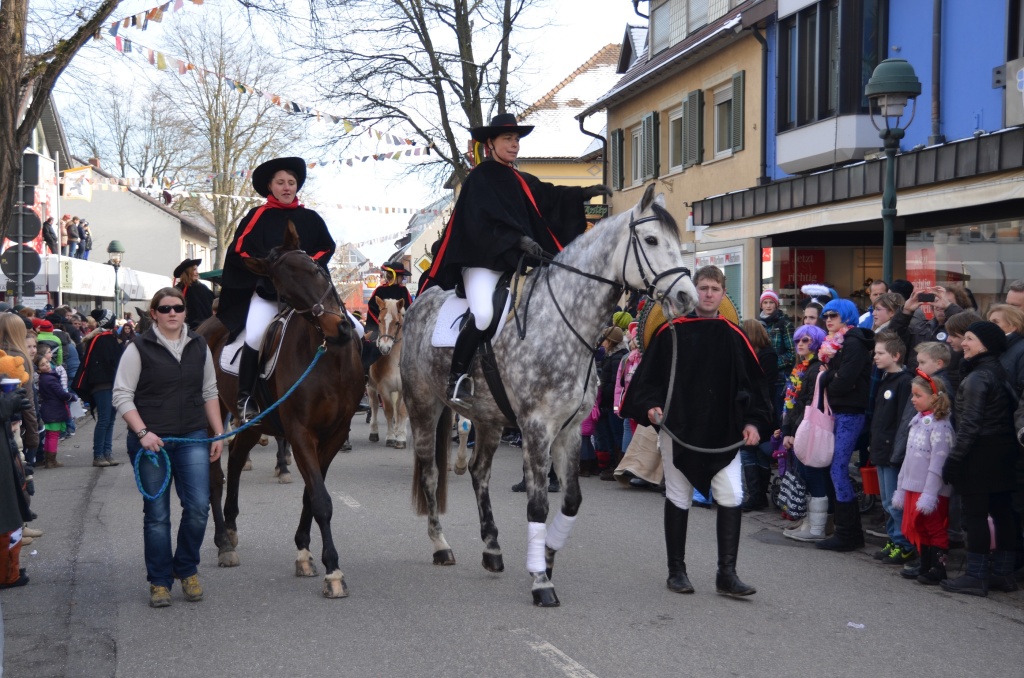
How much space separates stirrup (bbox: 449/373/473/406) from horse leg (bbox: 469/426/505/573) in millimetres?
638

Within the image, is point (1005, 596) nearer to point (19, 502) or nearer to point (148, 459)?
point (148, 459)

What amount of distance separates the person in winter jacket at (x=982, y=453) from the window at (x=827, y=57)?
10.9 metres

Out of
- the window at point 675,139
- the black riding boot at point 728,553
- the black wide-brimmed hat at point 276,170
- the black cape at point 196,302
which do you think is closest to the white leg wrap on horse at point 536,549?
the black riding boot at point 728,553

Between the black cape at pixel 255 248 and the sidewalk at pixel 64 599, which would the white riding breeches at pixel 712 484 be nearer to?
the black cape at pixel 255 248

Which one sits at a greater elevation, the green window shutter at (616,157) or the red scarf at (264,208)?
the green window shutter at (616,157)

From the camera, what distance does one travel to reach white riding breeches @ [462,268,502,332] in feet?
23.4

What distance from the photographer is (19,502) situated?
22.8 feet

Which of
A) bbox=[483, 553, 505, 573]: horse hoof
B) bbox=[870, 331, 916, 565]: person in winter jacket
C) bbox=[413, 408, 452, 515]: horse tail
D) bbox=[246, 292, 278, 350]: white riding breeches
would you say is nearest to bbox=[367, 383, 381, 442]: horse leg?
bbox=[413, 408, 452, 515]: horse tail

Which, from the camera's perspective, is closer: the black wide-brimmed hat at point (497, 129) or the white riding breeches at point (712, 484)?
the white riding breeches at point (712, 484)

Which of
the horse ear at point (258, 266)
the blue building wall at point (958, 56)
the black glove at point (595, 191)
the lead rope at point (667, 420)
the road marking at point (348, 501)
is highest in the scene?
the blue building wall at point (958, 56)

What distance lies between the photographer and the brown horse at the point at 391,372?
1486cm

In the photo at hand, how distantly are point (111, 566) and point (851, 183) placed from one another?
11447 millimetres

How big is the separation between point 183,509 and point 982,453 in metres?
4.99

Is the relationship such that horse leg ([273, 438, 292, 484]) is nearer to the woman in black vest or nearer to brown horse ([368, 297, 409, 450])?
brown horse ([368, 297, 409, 450])
